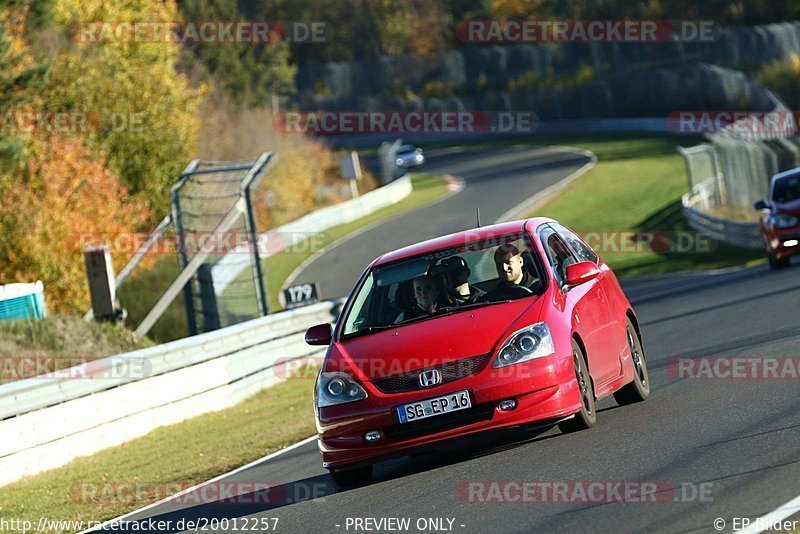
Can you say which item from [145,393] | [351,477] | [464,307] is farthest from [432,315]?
[145,393]

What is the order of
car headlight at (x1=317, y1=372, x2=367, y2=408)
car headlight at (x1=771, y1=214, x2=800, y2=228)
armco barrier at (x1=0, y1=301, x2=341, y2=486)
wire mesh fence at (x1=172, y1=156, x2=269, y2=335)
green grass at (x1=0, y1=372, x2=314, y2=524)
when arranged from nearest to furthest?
1. car headlight at (x1=317, y1=372, x2=367, y2=408)
2. green grass at (x1=0, y1=372, x2=314, y2=524)
3. armco barrier at (x1=0, y1=301, x2=341, y2=486)
4. wire mesh fence at (x1=172, y1=156, x2=269, y2=335)
5. car headlight at (x1=771, y1=214, x2=800, y2=228)

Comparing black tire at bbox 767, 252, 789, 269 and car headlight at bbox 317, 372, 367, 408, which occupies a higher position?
car headlight at bbox 317, 372, 367, 408

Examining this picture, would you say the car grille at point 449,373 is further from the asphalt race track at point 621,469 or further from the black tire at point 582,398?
the black tire at point 582,398

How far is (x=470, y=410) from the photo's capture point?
8930 mm

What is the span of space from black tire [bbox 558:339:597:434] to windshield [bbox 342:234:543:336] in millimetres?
595

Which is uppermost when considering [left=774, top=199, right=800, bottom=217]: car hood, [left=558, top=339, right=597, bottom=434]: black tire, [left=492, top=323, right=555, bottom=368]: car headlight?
[left=492, top=323, right=555, bottom=368]: car headlight

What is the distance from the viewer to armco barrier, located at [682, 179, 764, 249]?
3259 cm

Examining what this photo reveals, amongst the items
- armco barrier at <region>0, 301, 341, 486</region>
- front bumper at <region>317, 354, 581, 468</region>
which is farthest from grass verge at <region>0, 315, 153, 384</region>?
front bumper at <region>317, 354, 581, 468</region>

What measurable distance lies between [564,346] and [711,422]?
1.20 m

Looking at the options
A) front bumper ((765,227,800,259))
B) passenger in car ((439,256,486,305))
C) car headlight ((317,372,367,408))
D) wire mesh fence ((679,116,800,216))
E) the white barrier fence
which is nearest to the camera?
car headlight ((317,372,367,408))

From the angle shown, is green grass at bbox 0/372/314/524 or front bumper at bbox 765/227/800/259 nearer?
green grass at bbox 0/372/314/524

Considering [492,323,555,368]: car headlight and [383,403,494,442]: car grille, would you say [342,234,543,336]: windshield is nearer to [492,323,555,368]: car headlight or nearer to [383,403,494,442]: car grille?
[492,323,555,368]: car headlight

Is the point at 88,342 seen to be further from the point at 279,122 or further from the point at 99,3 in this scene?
the point at 279,122

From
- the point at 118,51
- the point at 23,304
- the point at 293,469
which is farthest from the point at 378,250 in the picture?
the point at 293,469
